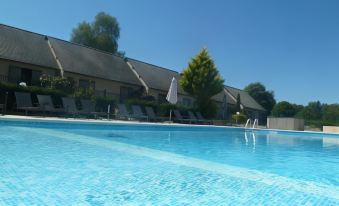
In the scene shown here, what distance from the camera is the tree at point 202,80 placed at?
24.6 m

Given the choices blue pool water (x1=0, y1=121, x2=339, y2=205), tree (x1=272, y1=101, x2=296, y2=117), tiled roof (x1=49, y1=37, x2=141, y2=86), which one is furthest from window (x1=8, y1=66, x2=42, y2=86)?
tree (x1=272, y1=101, x2=296, y2=117)

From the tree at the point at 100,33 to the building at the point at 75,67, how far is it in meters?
17.5

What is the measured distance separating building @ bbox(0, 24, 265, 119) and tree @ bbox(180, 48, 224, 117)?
8.40 ft

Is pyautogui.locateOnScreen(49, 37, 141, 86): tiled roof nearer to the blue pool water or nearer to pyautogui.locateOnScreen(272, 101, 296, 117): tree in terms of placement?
the blue pool water

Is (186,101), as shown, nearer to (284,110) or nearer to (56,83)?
(56,83)

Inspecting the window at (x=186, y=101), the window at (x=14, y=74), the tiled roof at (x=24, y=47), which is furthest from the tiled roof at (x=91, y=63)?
the window at (x=186, y=101)

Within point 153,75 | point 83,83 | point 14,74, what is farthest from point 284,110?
point 14,74

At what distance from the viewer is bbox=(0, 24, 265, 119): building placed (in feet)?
63.0

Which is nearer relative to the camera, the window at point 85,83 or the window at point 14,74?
the window at point 14,74

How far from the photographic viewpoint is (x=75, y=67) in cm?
2134

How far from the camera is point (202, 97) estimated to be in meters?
25.0

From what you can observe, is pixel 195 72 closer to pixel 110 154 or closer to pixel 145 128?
pixel 145 128

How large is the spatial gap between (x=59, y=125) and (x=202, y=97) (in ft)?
48.3

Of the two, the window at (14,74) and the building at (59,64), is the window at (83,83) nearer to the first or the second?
the building at (59,64)
